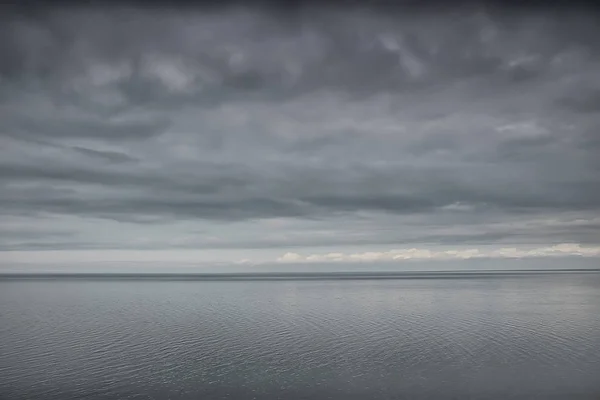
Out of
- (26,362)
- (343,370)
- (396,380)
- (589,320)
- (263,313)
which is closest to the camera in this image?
(396,380)

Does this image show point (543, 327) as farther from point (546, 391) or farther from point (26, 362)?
point (26, 362)

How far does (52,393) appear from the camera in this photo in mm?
25828

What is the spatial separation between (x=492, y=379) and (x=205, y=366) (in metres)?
18.2

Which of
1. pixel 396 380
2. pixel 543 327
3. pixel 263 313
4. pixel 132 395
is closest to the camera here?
pixel 132 395

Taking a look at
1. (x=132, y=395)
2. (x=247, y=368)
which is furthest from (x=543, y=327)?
(x=132, y=395)

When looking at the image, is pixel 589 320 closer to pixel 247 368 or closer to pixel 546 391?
pixel 546 391

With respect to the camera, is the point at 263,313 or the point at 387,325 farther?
the point at 263,313

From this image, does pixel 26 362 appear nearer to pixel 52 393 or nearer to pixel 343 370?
pixel 52 393

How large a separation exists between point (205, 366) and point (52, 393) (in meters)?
9.61

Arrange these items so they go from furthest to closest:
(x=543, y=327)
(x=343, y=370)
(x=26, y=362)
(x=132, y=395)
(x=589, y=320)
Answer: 1. (x=589, y=320)
2. (x=543, y=327)
3. (x=26, y=362)
4. (x=343, y=370)
5. (x=132, y=395)

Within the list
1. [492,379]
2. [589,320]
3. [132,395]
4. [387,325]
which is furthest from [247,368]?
[589,320]

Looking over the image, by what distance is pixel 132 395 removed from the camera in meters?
25.6

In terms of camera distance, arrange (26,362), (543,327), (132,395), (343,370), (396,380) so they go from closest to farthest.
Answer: (132,395)
(396,380)
(343,370)
(26,362)
(543,327)

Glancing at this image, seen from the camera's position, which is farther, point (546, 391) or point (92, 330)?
point (92, 330)
